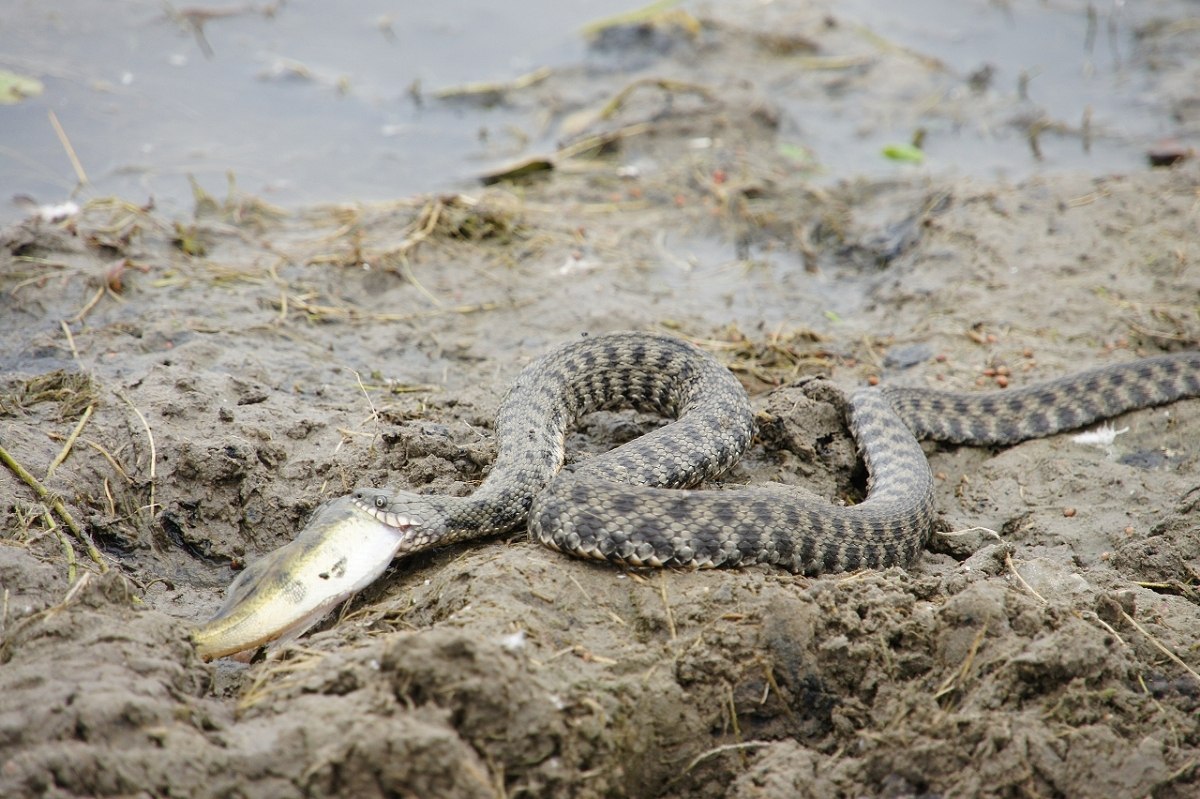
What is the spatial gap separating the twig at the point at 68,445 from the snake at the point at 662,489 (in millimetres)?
1817

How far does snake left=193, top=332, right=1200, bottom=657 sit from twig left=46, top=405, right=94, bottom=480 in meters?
1.82

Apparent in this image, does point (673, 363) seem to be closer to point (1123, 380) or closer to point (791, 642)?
point (791, 642)

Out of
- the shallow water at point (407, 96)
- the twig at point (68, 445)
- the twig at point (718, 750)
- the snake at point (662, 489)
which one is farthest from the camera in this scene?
the shallow water at point (407, 96)

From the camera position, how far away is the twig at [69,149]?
10.8m

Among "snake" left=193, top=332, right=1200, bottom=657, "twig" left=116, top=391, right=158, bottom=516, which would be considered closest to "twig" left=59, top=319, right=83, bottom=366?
"twig" left=116, top=391, right=158, bottom=516

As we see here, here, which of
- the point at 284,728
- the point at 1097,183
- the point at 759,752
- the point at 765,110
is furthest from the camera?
the point at 765,110

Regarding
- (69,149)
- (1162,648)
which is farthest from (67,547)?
(69,149)

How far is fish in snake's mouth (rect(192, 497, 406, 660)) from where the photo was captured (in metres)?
4.91

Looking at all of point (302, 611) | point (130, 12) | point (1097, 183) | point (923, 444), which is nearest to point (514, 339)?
point (923, 444)

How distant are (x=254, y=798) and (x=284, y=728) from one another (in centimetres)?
31

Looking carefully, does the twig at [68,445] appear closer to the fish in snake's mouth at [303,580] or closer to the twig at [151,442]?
the twig at [151,442]

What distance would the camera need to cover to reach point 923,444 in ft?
26.0

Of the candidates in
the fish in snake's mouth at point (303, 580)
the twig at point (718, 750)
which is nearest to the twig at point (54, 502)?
the fish in snake's mouth at point (303, 580)

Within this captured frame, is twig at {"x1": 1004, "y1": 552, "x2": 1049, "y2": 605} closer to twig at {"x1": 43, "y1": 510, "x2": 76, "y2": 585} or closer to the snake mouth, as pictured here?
the snake mouth
